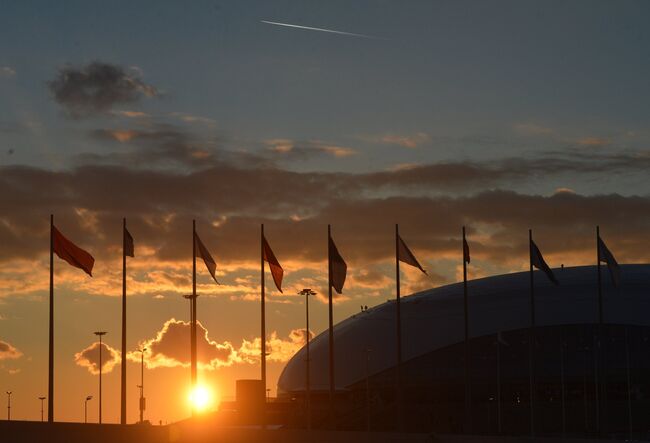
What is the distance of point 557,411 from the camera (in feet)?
372

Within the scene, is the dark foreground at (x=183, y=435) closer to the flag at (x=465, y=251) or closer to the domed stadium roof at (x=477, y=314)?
the flag at (x=465, y=251)

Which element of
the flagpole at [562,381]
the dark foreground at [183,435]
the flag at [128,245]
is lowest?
the dark foreground at [183,435]

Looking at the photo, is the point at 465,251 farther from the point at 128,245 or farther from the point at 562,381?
the point at 562,381

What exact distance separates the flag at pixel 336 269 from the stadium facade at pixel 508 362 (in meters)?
40.2

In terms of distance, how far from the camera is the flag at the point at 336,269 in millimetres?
70438

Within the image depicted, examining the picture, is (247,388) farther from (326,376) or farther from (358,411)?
(326,376)

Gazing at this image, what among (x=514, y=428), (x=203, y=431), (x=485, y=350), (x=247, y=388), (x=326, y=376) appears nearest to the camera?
(x=203, y=431)

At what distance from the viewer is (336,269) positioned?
7081 cm

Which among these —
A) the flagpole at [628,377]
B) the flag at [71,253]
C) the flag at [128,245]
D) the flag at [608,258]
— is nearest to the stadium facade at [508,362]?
the flagpole at [628,377]

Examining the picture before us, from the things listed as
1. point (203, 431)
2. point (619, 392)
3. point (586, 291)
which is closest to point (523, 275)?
point (586, 291)

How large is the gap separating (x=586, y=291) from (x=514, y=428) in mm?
16385

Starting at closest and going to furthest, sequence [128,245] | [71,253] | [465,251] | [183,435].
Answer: [183,435], [71,253], [128,245], [465,251]

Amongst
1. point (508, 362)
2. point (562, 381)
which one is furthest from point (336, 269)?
point (508, 362)

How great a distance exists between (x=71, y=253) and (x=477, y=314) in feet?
226
